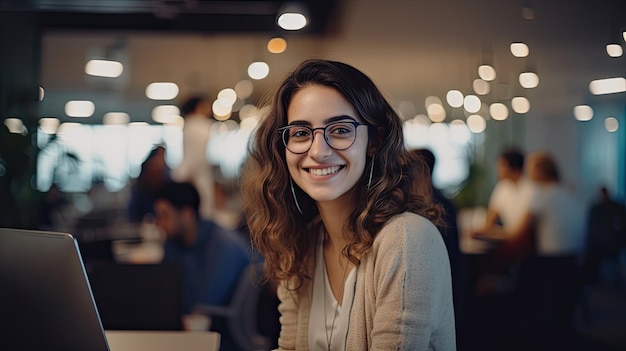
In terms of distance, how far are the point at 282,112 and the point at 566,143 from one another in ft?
14.0

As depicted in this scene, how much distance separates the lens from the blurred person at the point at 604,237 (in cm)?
494

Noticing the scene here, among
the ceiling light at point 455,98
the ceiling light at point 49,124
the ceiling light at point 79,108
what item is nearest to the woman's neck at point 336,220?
the ceiling light at point 49,124

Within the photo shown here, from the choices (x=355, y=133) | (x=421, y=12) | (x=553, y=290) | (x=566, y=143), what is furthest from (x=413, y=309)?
(x=421, y=12)

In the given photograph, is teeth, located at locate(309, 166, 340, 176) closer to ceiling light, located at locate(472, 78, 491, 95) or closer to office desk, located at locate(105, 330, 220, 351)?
office desk, located at locate(105, 330, 220, 351)

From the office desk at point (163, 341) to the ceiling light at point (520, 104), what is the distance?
14.8 feet

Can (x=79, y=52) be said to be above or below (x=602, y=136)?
above

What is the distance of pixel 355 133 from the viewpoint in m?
1.85

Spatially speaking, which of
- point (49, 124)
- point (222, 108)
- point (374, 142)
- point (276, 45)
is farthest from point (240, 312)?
point (222, 108)

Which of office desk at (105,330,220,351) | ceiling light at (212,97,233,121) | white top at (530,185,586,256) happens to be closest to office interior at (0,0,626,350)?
white top at (530,185,586,256)

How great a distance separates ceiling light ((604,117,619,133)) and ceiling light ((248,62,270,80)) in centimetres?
462

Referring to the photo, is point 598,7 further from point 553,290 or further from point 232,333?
point 232,333

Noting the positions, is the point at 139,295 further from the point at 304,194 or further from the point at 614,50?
the point at 614,50

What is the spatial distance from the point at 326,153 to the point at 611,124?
12.7 ft

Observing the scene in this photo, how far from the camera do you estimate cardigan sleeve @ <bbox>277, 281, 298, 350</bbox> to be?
2.07m
